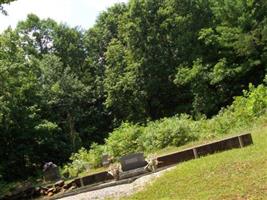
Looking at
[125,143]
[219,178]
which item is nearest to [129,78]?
[125,143]

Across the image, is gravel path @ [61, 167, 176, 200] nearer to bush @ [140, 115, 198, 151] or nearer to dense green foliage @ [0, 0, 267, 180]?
bush @ [140, 115, 198, 151]

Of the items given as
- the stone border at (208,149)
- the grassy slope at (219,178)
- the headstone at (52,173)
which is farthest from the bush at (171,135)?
the grassy slope at (219,178)

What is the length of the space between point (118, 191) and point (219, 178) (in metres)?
3.97

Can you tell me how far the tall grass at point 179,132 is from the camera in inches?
969

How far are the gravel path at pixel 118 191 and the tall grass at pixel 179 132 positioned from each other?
812 centimetres

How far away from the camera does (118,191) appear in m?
15.9

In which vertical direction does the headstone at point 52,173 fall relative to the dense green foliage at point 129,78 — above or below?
below

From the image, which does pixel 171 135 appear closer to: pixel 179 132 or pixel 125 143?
pixel 179 132

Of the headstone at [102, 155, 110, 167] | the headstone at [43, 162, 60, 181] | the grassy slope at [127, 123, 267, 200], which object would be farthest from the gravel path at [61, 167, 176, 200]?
the headstone at [102, 155, 110, 167]

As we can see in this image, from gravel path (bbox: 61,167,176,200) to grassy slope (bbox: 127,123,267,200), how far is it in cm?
73

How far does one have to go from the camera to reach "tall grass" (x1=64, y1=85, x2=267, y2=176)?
24.6 metres

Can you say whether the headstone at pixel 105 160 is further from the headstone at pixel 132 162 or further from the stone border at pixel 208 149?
the stone border at pixel 208 149

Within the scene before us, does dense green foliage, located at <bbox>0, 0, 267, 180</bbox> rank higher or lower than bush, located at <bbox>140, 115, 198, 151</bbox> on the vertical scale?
higher

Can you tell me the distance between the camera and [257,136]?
18766 millimetres
